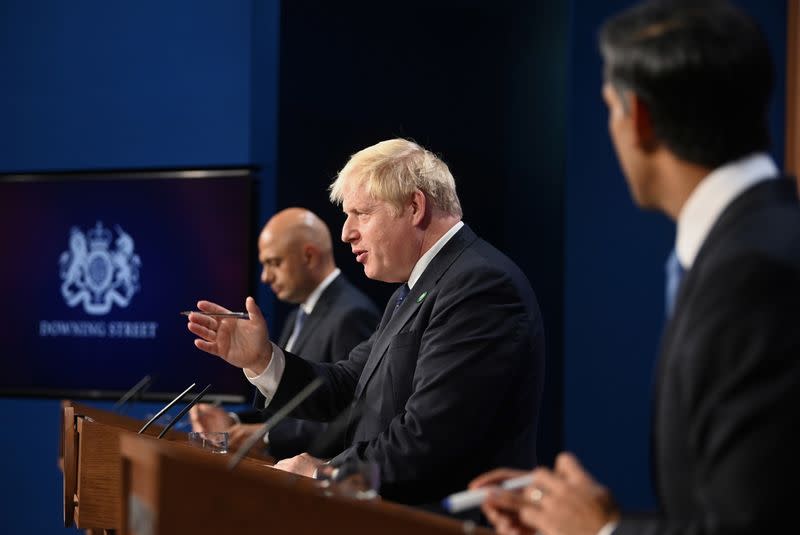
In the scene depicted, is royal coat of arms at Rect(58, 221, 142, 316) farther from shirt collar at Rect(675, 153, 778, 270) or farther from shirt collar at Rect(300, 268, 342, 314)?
shirt collar at Rect(675, 153, 778, 270)

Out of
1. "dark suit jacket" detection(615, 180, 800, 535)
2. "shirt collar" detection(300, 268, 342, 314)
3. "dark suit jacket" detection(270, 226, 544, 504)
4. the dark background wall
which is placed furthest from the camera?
the dark background wall

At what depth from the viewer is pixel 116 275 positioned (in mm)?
6047

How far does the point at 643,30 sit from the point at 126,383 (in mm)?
4893

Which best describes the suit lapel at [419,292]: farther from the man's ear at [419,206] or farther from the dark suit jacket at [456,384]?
the man's ear at [419,206]

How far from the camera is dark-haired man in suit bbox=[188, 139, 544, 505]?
2.64m

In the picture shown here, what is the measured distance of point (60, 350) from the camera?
6133 millimetres

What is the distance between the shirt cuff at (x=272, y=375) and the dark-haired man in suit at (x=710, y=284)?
1.50m

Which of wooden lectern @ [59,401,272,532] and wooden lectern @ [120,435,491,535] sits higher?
wooden lectern @ [120,435,491,535]

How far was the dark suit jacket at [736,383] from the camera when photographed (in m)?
1.34

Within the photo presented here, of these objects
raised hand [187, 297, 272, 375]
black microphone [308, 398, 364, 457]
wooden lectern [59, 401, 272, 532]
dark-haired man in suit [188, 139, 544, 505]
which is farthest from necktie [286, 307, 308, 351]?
wooden lectern [59, 401, 272, 532]

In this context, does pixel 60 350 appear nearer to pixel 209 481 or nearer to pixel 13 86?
pixel 13 86

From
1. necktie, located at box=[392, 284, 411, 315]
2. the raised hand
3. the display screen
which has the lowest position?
the display screen

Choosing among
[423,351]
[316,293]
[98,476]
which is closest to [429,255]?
[423,351]

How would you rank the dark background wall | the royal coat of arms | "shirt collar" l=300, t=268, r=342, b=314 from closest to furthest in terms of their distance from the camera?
"shirt collar" l=300, t=268, r=342, b=314, the dark background wall, the royal coat of arms
